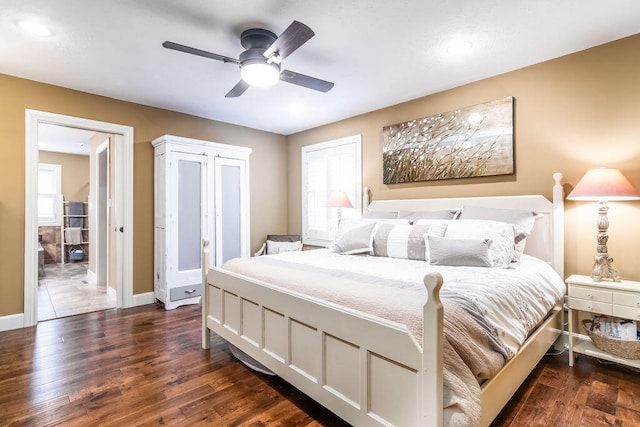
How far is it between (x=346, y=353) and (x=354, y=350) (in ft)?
0.20

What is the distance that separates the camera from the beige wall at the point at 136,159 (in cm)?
309

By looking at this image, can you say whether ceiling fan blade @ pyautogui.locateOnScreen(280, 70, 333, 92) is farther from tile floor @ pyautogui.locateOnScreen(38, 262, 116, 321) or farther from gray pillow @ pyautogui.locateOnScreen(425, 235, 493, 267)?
tile floor @ pyautogui.locateOnScreen(38, 262, 116, 321)

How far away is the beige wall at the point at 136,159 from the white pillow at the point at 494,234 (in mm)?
2951

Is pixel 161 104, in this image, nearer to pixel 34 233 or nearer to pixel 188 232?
pixel 188 232

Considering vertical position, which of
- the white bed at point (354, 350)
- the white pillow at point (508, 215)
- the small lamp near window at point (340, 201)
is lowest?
the white bed at point (354, 350)

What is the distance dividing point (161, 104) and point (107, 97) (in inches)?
21.7

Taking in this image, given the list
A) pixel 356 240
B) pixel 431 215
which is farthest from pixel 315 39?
pixel 431 215

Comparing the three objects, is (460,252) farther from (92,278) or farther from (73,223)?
(73,223)

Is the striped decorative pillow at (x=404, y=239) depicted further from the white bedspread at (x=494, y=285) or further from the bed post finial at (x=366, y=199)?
the bed post finial at (x=366, y=199)

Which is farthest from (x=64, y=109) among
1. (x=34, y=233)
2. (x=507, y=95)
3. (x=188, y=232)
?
(x=507, y=95)

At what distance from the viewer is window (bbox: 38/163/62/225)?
7.00 metres

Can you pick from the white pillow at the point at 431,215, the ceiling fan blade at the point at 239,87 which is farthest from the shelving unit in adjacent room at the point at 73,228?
the white pillow at the point at 431,215

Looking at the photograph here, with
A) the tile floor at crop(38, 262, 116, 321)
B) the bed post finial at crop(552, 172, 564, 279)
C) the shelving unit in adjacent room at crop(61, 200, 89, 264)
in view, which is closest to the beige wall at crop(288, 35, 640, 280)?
the bed post finial at crop(552, 172, 564, 279)

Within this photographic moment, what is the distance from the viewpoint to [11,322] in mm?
3090
